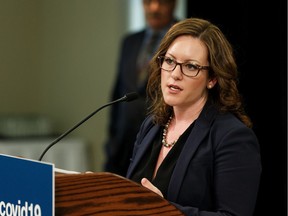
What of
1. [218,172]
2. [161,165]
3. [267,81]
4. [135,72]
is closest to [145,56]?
[135,72]

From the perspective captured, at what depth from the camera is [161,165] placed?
2191 mm

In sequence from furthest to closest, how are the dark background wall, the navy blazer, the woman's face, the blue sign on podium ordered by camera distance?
1. the dark background wall
2. the woman's face
3. the navy blazer
4. the blue sign on podium

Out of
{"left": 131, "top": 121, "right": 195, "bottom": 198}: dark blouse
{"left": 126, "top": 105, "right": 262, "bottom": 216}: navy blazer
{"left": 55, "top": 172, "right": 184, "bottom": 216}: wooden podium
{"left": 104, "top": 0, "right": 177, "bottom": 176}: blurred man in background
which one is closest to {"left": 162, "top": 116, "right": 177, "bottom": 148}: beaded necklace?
{"left": 131, "top": 121, "right": 195, "bottom": 198}: dark blouse

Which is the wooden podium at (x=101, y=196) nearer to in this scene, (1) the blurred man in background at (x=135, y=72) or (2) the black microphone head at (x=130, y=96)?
(2) the black microphone head at (x=130, y=96)

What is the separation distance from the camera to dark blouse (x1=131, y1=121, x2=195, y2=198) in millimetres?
2133

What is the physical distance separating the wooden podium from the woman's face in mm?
416

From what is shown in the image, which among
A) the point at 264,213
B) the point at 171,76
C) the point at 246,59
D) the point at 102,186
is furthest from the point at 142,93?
the point at 102,186

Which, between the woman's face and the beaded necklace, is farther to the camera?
the beaded necklace

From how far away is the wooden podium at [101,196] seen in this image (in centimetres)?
175

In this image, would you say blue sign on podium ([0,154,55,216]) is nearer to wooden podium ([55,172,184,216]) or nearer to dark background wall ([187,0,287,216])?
wooden podium ([55,172,184,216])

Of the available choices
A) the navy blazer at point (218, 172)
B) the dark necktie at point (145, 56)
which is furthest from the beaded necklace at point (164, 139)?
the dark necktie at point (145, 56)

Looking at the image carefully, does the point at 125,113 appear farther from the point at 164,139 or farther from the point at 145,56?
the point at 164,139

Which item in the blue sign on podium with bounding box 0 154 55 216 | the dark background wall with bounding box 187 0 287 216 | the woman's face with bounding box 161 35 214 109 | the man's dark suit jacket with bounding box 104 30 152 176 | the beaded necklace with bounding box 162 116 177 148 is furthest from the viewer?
the dark background wall with bounding box 187 0 287 216

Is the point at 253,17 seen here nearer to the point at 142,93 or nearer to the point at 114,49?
the point at 142,93
